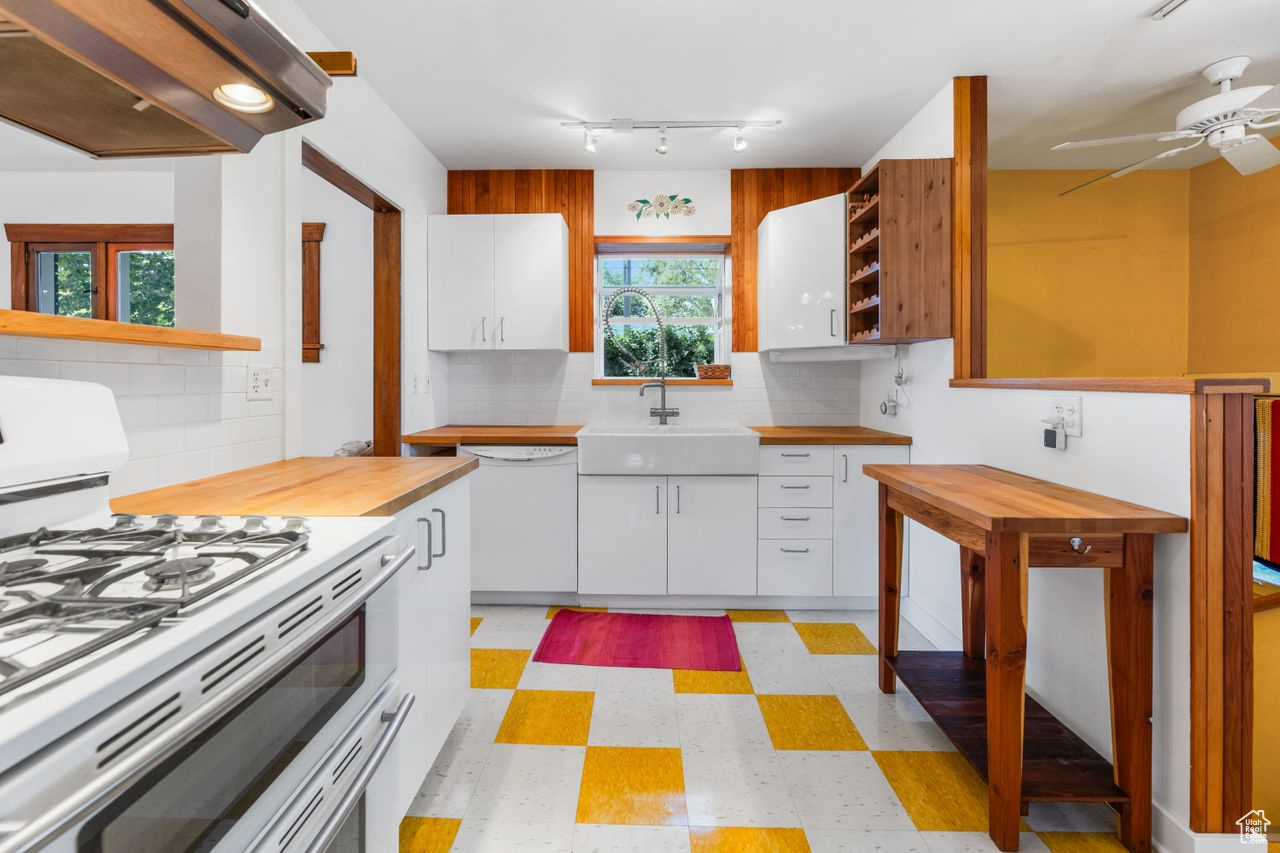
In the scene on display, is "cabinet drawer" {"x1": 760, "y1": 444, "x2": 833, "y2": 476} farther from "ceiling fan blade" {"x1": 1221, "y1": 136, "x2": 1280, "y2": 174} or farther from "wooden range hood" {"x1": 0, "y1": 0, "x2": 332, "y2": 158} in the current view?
"wooden range hood" {"x1": 0, "y1": 0, "x2": 332, "y2": 158}

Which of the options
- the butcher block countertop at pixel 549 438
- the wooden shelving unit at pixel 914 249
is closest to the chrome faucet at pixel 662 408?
the butcher block countertop at pixel 549 438

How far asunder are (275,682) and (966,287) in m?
2.77

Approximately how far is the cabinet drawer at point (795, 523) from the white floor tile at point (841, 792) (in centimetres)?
129

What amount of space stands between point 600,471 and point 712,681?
1145mm

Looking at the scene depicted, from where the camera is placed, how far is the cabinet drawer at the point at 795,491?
316cm

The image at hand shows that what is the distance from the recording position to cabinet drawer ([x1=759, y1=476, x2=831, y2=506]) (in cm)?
316

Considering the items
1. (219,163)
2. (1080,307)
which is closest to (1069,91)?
(1080,307)

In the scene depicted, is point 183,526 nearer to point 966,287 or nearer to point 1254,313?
point 966,287

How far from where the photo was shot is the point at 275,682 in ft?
2.74

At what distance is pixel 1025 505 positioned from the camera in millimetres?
1618

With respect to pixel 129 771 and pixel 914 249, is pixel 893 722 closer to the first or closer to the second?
pixel 914 249

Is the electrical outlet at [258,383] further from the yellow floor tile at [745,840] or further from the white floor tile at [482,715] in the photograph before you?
the yellow floor tile at [745,840]

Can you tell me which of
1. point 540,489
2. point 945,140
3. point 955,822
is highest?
point 945,140
